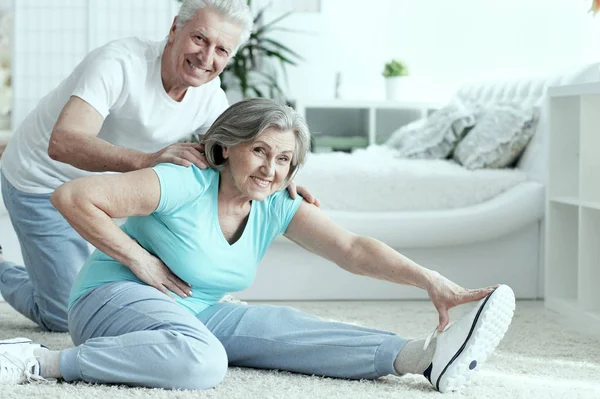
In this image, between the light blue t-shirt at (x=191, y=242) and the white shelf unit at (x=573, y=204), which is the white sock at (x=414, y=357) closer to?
the light blue t-shirt at (x=191, y=242)

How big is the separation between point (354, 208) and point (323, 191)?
0.14 metres

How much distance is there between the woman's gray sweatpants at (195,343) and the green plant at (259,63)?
325 centimetres

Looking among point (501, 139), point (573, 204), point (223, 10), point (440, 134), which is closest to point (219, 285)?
point (223, 10)

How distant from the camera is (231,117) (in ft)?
6.61

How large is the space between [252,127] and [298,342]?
0.52 meters

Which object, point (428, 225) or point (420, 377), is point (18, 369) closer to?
point (420, 377)

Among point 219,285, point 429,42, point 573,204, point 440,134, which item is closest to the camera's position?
point 219,285

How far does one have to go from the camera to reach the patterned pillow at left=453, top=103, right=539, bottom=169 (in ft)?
12.1

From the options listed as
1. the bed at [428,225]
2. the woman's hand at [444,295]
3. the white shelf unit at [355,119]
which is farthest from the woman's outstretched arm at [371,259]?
the white shelf unit at [355,119]

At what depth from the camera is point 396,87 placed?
5.77 m

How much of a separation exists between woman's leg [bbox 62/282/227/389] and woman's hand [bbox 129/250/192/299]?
1.6 inches

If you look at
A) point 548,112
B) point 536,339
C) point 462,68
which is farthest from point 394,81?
point 536,339

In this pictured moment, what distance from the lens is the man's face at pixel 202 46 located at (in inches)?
87.3

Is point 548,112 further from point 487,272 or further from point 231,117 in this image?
point 231,117
